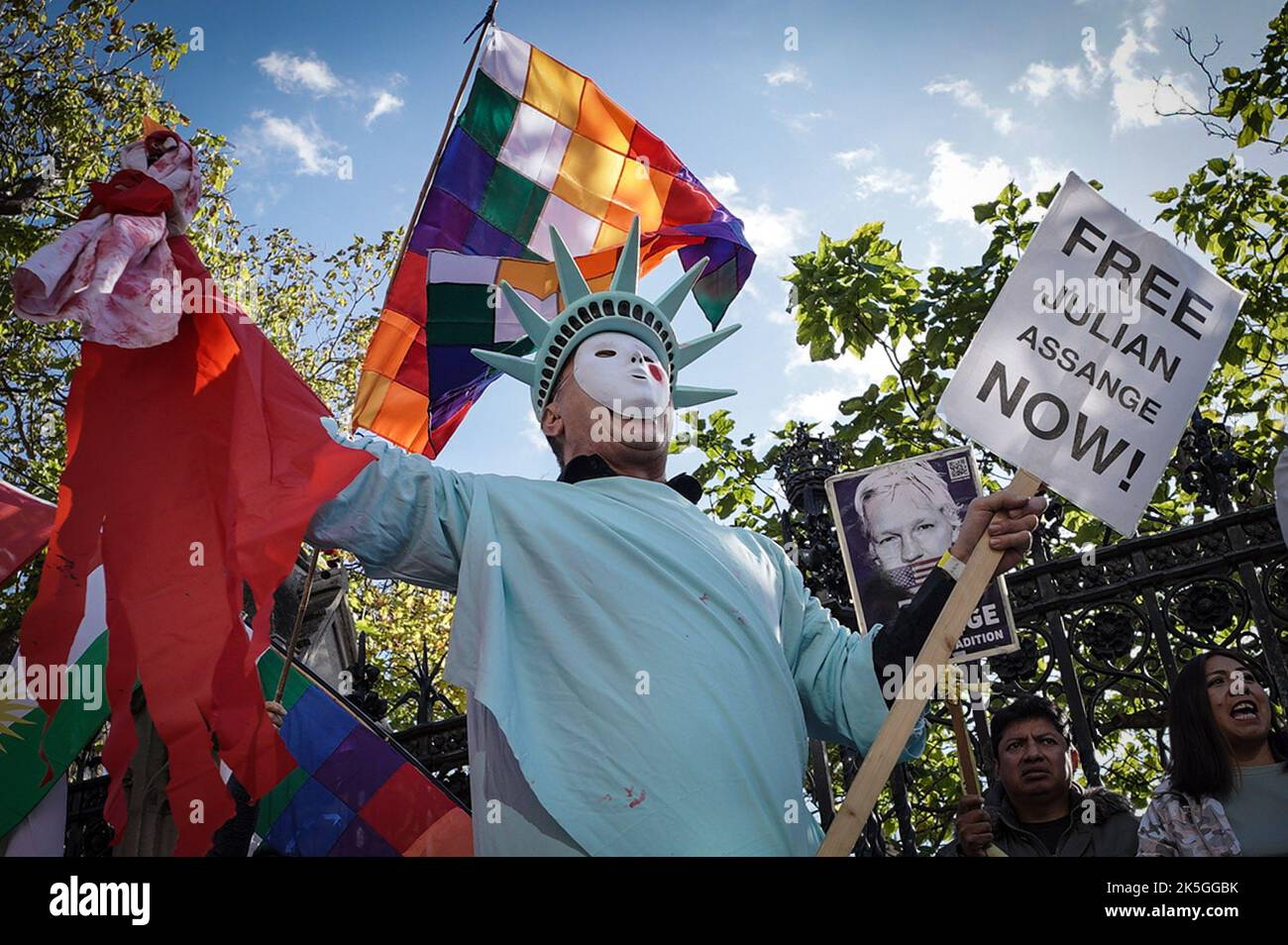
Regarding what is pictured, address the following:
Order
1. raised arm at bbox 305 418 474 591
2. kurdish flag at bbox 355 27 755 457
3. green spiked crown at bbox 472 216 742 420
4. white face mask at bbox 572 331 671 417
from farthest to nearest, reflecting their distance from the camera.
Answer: kurdish flag at bbox 355 27 755 457 < green spiked crown at bbox 472 216 742 420 < white face mask at bbox 572 331 671 417 < raised arm at bbox 305 418 474 591

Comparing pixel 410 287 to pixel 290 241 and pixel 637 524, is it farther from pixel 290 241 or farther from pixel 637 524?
pixel 290 241

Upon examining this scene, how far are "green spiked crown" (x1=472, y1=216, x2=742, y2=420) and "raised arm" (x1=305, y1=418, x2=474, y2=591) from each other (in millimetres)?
685

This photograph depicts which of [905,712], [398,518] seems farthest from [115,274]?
[905,712]

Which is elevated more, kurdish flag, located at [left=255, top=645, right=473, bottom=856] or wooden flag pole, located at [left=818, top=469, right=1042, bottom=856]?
kurdish flag, located at [left=255, top=645, right=473, bottom=856]

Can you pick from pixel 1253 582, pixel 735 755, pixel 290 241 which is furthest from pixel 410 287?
pixel 290 241

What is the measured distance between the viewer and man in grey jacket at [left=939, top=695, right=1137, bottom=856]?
3975mm

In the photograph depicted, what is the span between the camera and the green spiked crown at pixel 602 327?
3.65 meters

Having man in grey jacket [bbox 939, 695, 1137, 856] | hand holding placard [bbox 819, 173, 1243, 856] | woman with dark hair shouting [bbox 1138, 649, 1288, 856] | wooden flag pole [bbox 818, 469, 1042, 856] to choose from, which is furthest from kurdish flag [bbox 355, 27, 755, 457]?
wooden flag pole [bbox 818, 469, 1042, 856]

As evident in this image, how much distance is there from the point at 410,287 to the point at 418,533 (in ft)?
8.51

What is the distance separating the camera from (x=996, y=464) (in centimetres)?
686

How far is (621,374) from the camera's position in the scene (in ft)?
11.4

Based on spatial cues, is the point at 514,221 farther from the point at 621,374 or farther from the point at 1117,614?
the point at 1117,614

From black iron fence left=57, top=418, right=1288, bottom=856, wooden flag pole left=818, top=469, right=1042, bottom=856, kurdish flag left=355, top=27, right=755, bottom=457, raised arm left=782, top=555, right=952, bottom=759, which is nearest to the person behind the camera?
wooden flag pole left=818, top=469, right=1042, bottom=856

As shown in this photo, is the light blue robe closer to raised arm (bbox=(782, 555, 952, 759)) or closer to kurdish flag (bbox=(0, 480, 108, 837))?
raised arm (bbox=(782, 555, 952, 759))
